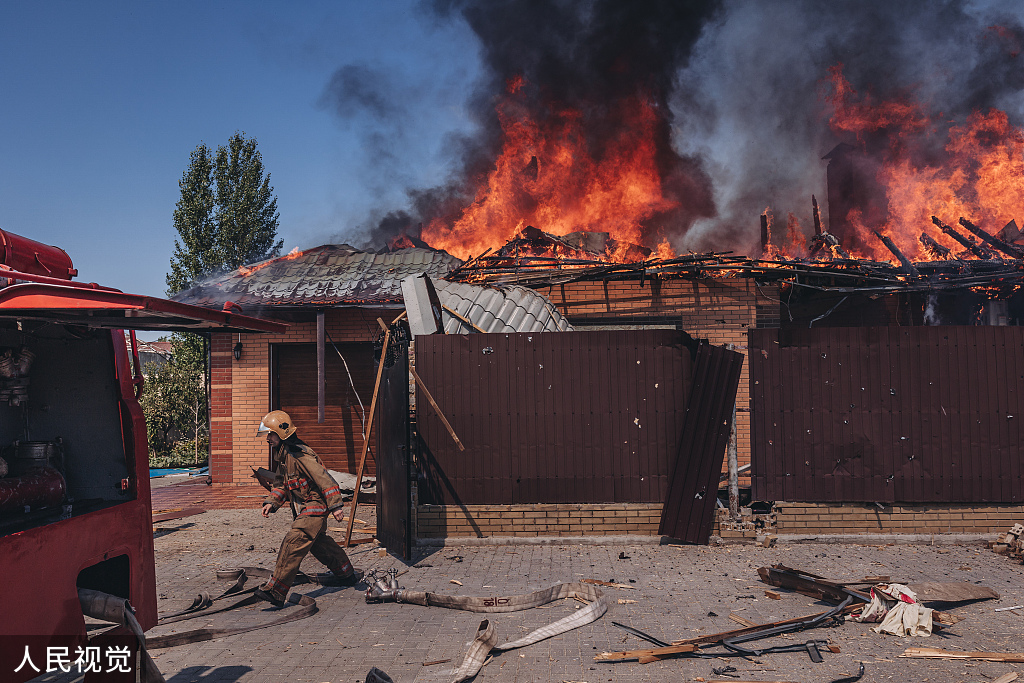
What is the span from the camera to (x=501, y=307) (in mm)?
10711

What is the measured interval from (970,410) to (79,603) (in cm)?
949

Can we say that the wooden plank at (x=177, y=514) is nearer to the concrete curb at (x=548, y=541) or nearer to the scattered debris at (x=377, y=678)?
the concrete curb at (x=548, y=541)

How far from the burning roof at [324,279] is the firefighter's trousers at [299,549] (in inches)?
243

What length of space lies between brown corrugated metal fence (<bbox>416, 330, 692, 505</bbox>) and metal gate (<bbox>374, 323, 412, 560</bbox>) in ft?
1.50

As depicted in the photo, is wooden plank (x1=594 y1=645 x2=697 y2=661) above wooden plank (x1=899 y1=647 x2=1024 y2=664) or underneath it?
above

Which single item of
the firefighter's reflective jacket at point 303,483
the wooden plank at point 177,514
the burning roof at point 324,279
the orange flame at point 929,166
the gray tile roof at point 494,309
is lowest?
the wooden plank at point 177,514

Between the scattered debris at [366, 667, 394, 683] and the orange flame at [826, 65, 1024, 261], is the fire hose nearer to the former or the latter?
the scattered debris at [366, 667, 394, 683]

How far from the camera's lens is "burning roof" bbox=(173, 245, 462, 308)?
41.9 feet

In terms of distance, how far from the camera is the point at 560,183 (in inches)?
851

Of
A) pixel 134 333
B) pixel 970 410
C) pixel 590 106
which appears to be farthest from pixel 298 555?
pixel 590 106

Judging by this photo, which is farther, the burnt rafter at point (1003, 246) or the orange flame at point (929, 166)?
the orange flame at point (929, 166)

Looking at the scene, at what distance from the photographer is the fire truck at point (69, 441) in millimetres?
3406

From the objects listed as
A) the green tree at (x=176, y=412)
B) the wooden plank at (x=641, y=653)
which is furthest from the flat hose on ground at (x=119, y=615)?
the green tree at (x=176, y=412)

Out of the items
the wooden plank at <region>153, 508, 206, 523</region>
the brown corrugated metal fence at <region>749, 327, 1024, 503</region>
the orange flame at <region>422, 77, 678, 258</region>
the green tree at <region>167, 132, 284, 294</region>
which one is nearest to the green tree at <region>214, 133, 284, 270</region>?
the green tree at <region>167, 132, 284, 294</region>
